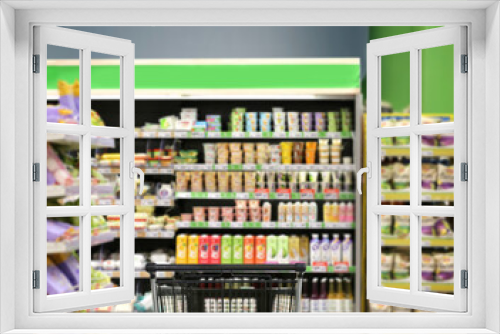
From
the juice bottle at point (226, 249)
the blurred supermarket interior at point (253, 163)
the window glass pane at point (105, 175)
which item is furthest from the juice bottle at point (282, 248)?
the window glass pane at point (105, 175)

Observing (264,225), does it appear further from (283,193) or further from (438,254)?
(438,254)

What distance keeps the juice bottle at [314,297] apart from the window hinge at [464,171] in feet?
10.1

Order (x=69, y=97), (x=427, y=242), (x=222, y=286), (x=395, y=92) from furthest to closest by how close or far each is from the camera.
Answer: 1. (x=395, y=92)
2. (x=427, y=242)
3. (x=222, y=286)
4. (x=69, y=97)

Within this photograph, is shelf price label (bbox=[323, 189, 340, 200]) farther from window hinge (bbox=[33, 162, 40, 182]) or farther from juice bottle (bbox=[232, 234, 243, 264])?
window hinge (bbox=[33, 162, 40, 182])

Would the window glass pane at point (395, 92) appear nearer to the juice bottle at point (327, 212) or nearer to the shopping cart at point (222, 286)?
the juice bottle at point (327, 212)

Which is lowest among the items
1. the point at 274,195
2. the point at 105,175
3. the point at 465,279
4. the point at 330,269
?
the point at 330,269

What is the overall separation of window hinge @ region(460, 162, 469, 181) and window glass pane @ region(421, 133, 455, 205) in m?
1.61

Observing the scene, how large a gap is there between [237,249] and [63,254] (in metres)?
2.64

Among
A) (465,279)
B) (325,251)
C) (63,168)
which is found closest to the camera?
(465,279)

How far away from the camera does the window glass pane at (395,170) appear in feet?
13.3

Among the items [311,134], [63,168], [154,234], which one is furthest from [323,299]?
[63,168]

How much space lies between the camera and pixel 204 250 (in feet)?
15.8

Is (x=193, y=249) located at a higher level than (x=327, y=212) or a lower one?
lower

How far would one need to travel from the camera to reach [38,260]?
2090mm
